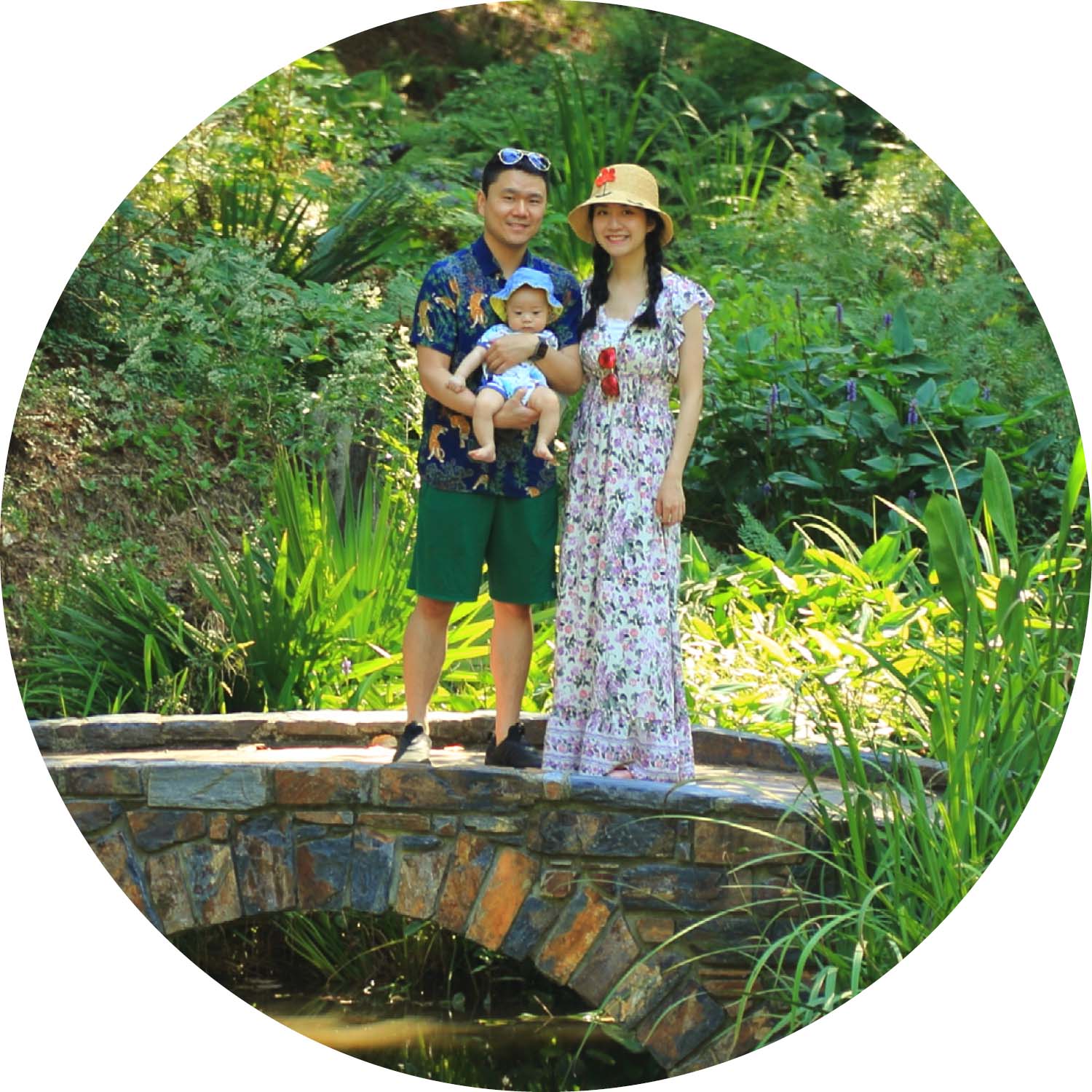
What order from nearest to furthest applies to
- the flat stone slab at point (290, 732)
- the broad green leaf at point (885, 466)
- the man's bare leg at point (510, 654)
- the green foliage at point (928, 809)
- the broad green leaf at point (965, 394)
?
the green foliage at point (928, 809) → the man's bare leg at point (510, 654) → the flat stone slab at point (290, 732) → the broad green leaf at point (885, 466) → the broad green leaf at point (965, 394)

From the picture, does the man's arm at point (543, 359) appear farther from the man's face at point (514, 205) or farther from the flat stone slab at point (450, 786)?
the flat stone slab at point (450, 786)

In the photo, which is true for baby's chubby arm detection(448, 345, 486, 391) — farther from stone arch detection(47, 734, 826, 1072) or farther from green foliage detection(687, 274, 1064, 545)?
green foliage detection(687, 274, 1064, 545)

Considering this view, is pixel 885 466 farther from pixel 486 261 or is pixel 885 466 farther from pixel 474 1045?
pixel 474 1045

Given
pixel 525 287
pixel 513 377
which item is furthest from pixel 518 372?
pixel 525 287

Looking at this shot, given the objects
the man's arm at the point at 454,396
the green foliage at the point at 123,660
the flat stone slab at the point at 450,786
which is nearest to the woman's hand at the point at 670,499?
the man's arm at the point at 454,396

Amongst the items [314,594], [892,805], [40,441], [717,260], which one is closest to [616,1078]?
[892,805]

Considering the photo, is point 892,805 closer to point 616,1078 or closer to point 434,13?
point 616,1078

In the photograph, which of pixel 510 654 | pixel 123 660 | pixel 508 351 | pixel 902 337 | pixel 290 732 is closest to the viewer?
pixel 508 351

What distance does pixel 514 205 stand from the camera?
440 cm

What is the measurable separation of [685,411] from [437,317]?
29.8 inches

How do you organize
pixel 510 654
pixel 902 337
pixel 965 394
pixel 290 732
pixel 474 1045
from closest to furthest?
1. pixel 510 654
2. pixel 474 1045
3. pixel 290 732
4. pixel 965 394
5. pixel 902 337

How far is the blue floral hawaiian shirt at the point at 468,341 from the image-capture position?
4.47 metres

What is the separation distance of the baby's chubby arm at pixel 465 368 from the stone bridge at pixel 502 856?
111 centimetres

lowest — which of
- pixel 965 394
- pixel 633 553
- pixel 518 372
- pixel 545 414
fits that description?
pixel 633 553
